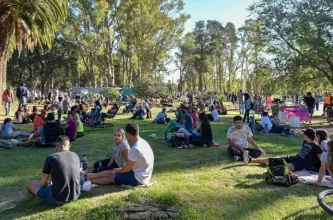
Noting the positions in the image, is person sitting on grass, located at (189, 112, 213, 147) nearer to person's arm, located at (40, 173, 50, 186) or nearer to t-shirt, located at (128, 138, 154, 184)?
t-shirt, located at (128, 138, 154, 184)

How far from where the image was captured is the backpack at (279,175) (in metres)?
5.81

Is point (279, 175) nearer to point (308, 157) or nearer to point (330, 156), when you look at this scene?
point (330, 156)

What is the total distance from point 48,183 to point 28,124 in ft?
34.9

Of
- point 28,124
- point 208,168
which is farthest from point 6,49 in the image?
point 208,168

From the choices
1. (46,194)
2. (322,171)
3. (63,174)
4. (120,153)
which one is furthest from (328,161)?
(46,194)

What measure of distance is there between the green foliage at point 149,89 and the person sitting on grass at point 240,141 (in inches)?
1099

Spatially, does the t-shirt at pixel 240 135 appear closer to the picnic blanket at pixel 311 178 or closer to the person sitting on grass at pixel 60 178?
the picnic blanket at pixel 311 178

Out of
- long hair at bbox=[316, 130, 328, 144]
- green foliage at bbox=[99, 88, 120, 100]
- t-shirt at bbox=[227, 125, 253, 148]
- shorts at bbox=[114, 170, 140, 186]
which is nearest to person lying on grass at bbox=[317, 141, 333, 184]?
long hair at bbox=[316, 130, 328, 144]

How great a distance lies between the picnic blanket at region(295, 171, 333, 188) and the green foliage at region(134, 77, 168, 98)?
2923 cm

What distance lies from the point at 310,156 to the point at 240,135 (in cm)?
162

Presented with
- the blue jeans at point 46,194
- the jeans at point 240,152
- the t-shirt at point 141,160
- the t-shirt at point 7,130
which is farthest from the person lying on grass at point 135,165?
the t-shirt at point 7,130

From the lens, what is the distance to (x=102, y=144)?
9.38 metres

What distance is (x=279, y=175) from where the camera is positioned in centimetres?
588

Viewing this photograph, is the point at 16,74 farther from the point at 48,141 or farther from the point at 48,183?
the point at 48,183
